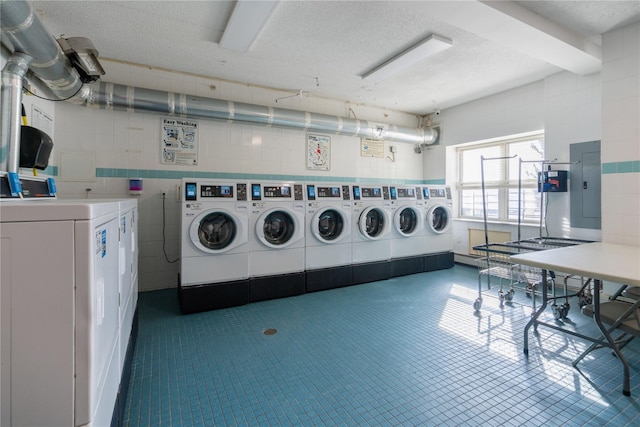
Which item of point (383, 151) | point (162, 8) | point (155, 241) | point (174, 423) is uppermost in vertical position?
point (162, 8)

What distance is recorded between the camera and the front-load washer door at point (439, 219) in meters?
4.90

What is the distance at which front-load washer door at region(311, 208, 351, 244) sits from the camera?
404 centimetres

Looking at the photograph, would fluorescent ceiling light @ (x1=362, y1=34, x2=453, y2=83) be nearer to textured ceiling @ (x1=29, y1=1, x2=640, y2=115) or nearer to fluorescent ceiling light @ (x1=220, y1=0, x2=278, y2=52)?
textured ceiling @ (x1=29, y1=1, x2=640, y2=115)

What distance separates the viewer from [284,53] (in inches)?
138

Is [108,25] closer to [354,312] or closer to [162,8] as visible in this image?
[162,8]

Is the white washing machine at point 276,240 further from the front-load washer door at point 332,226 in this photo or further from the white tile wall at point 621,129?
the white tile wall at point 621,129

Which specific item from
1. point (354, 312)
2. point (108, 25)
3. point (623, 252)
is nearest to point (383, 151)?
point (354, 312)

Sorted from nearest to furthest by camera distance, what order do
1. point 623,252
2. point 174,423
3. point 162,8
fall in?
1. point 174,423
2. point 623,252
3. point 162,8

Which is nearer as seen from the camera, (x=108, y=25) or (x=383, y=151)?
(x=108, y=25)

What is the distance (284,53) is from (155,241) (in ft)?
9.37

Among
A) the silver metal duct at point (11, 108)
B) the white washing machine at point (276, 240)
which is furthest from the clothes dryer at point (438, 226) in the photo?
the silver metal duct at point (11, 108)

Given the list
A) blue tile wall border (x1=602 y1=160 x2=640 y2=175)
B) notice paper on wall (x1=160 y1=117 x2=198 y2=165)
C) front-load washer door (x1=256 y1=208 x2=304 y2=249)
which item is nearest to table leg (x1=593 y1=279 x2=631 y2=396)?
blue tile wall border (x1=602 y1=160 x2=640 y2=175)

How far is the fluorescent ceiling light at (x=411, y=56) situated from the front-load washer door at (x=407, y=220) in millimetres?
1903

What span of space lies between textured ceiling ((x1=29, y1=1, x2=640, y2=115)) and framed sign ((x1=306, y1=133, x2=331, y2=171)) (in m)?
0.92
